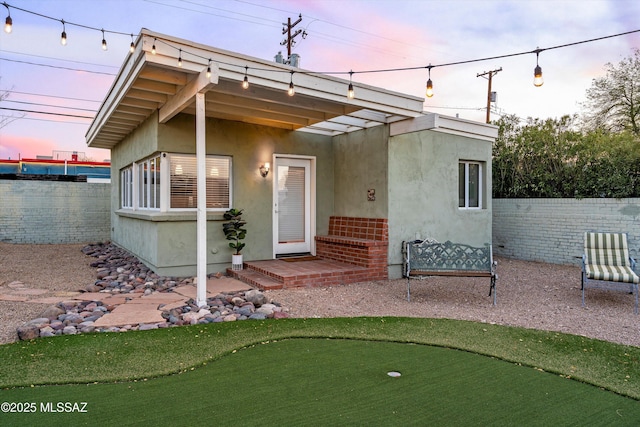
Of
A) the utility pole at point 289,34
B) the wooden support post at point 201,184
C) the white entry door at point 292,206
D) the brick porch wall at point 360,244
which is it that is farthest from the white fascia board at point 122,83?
the utility pole at point 289,34

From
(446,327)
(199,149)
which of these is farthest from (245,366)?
(199,149)

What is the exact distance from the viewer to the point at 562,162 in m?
10.2

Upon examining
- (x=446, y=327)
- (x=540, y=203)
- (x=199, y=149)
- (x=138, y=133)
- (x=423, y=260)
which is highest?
(x=138, y=133)

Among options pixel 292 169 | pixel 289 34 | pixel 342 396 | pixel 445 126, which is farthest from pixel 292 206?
pixel 289 34

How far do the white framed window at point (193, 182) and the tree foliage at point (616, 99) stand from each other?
45.4 feet

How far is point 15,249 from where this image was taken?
1126 cm

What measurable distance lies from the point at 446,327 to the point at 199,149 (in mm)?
3866

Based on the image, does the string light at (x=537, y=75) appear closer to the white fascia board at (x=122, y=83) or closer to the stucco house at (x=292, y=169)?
the stucco house at (x=292, y=169)

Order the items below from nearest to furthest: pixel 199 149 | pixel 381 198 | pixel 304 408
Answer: pixel 304 408 → pixel 199 149 → pixel 381 198

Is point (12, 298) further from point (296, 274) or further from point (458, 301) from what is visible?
point (458, 301)

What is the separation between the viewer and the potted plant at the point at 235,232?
770 centimetres

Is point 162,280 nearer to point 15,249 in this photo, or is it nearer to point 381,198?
point 381,198

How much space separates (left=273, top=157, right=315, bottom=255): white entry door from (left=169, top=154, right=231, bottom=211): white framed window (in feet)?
3.53

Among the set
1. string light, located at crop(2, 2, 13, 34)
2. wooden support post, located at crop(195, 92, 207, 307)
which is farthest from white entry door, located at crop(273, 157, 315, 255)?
string light, located at crop(2, 2, 13, 34)
